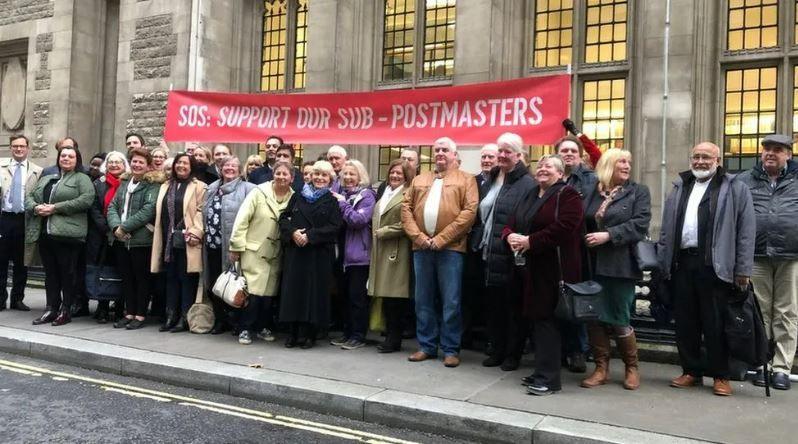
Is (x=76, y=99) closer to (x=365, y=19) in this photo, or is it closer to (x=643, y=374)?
(x=365, y=19)

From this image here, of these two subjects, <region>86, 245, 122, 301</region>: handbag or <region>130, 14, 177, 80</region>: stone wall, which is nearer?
<region>86, 245, 122, 301</region>: handbag

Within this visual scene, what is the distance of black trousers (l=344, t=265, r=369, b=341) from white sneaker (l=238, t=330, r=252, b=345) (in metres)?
1.08

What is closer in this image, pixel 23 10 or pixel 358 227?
pixel 358 227

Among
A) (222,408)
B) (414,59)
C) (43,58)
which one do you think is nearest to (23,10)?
(43,58)

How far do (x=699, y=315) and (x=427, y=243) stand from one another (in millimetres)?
2384

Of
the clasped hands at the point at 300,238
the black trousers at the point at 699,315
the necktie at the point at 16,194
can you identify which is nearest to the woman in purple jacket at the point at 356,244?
the clasped hands at the point at 300,238

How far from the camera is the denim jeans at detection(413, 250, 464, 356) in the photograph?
6156 mm

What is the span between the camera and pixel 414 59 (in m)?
12.6

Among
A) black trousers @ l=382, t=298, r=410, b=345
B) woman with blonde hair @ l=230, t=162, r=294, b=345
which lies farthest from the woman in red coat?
woman with blonde hair @ l=230, t=162, r=294, b=345

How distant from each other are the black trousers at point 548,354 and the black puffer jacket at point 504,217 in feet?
2.00

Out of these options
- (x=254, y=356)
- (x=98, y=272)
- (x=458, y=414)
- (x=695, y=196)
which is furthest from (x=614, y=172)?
(x=98, y=272)

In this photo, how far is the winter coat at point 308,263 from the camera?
671cm

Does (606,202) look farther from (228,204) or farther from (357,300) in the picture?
(228,204)

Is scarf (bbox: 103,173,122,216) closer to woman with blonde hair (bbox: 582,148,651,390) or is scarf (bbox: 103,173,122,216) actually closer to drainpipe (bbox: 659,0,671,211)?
woman with blonde hair (bbox: 582,148,651,390)
